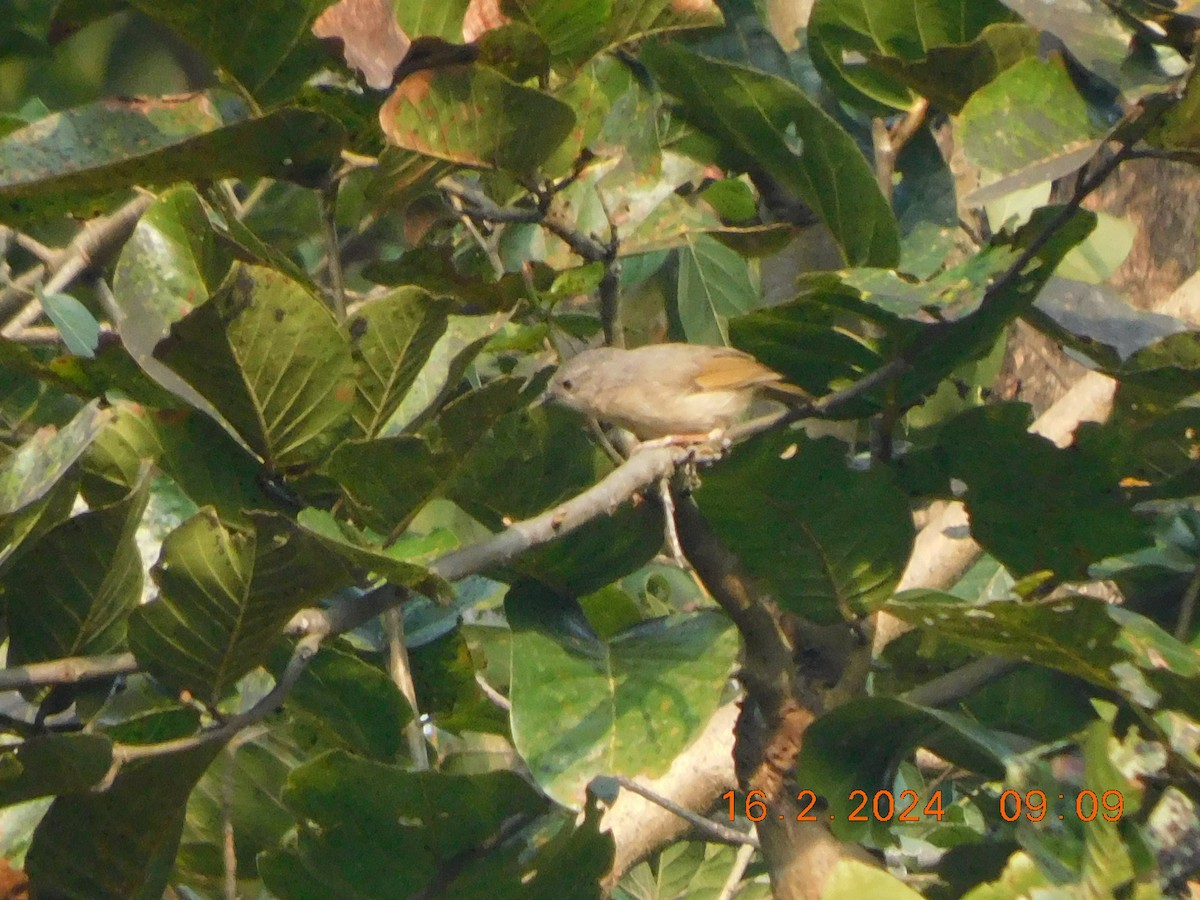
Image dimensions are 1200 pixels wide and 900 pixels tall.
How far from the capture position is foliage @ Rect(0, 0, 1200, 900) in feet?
2.48

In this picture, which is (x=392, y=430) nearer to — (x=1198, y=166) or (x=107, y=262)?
(x=1198, y=166)

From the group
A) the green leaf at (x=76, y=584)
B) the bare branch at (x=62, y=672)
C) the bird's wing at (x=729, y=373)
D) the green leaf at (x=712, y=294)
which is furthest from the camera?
the bird's wing at (x=729, y=373)

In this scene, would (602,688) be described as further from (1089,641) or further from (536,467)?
(1089,641)

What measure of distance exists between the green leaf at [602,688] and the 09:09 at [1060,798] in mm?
284

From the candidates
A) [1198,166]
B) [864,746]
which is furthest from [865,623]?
[1198,166]

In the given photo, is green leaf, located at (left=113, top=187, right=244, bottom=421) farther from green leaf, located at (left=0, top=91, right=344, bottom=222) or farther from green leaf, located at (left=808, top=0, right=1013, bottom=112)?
green leaf, located at (left=808, top=0, right=1013, bottom=112)

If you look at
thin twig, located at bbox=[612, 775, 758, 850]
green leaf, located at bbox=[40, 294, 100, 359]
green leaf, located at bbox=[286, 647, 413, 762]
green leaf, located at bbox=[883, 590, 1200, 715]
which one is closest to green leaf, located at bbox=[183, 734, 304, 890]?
green leaf, located at bbox=[286, 647, 413, 762]

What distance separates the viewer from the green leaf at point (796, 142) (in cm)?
104

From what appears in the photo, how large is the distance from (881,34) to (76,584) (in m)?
0.84

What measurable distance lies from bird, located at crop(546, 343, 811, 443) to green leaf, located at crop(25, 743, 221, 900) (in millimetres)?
1099

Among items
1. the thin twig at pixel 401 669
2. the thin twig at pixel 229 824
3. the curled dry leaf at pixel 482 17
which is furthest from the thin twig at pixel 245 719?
the curled dry leaf at pixel 482 17

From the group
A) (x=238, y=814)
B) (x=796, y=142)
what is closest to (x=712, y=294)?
(x=796, y=142)

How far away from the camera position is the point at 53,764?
693 millimetres

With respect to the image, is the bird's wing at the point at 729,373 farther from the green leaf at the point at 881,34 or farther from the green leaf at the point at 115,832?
the green leaf at the point at 115,832
